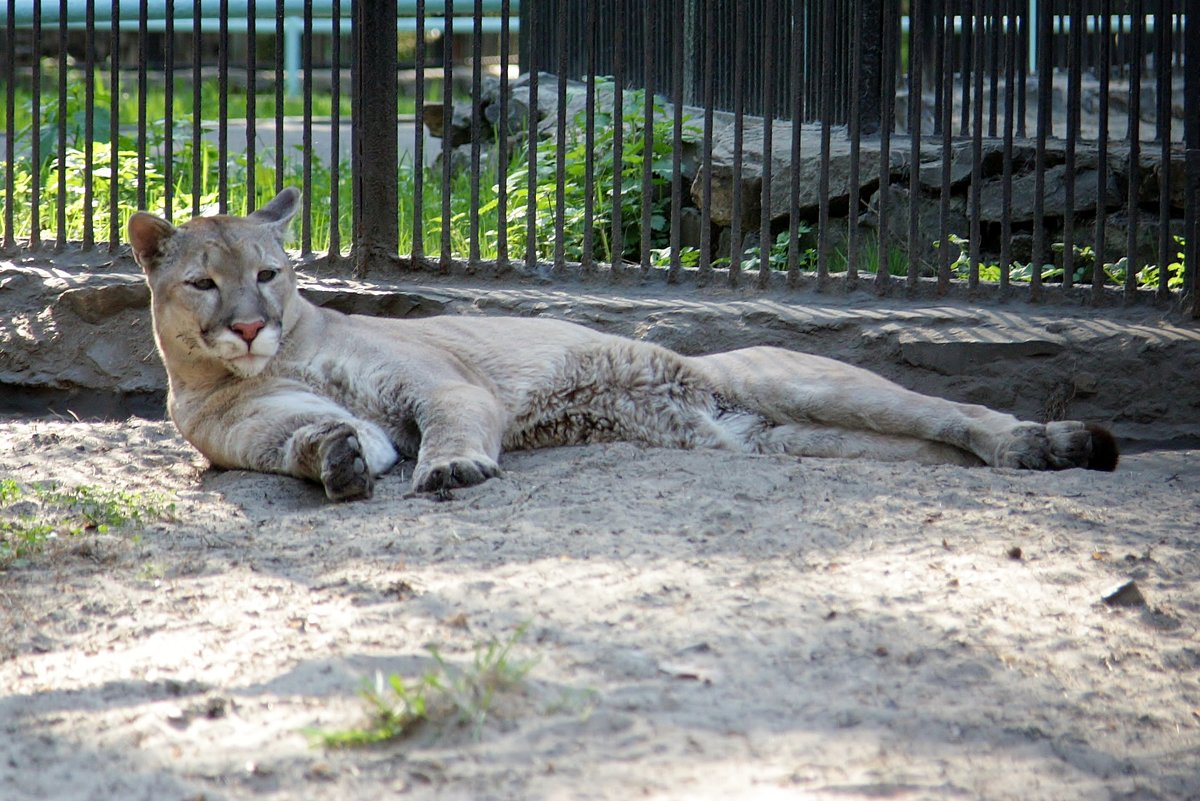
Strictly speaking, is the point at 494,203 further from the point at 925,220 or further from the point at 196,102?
the point at 925,220

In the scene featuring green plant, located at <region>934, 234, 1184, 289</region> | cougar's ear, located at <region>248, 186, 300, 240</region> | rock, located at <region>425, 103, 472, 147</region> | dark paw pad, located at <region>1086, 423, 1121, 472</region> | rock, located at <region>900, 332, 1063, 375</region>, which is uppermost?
rock, located at <region>425, 103, 472, 147</region>

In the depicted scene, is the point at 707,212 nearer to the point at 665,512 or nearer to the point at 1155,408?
the point at 1155,408

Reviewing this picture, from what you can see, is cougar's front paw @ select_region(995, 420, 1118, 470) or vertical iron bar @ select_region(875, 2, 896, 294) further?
vertical iron bar @ select_region(875, 2, 896, 294)

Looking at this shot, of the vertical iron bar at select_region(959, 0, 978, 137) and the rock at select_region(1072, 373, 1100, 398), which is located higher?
the vertical iron bar at select_region(959, 0, 978, 137)

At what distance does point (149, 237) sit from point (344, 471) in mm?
1480

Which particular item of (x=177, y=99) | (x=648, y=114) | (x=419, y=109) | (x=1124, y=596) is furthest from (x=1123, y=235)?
(x=177, y=99)

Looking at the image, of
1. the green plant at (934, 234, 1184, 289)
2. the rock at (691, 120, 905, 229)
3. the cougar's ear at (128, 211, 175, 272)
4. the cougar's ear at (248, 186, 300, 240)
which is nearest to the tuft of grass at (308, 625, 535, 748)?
the cougar's ear at (128, 211, 175, 272)

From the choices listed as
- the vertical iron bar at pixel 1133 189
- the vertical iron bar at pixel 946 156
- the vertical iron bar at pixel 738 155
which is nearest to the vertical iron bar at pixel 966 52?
the vertical iron bar at pixel 946 156

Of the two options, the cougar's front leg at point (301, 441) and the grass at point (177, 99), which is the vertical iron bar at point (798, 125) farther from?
the grass at point (177, 99)

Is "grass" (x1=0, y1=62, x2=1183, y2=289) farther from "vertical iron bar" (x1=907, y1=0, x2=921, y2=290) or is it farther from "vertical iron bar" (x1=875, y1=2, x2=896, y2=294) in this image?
"vertical iron bar" (x1=907, y1=0, x2=921, y2=290)

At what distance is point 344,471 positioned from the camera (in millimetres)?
4402

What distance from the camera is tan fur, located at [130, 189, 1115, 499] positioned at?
16.1ft

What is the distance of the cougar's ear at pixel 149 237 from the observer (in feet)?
16.8

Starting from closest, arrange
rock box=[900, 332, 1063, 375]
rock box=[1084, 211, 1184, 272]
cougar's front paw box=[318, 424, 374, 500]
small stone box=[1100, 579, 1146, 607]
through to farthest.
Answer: small stone box=[1100, 579, 1146, 607] < cougar's front paw box=[318, 424, 374, 500] < rock box=[900, 332, 1063, 375] < rock box=[1084, 211, 1184, 272]
